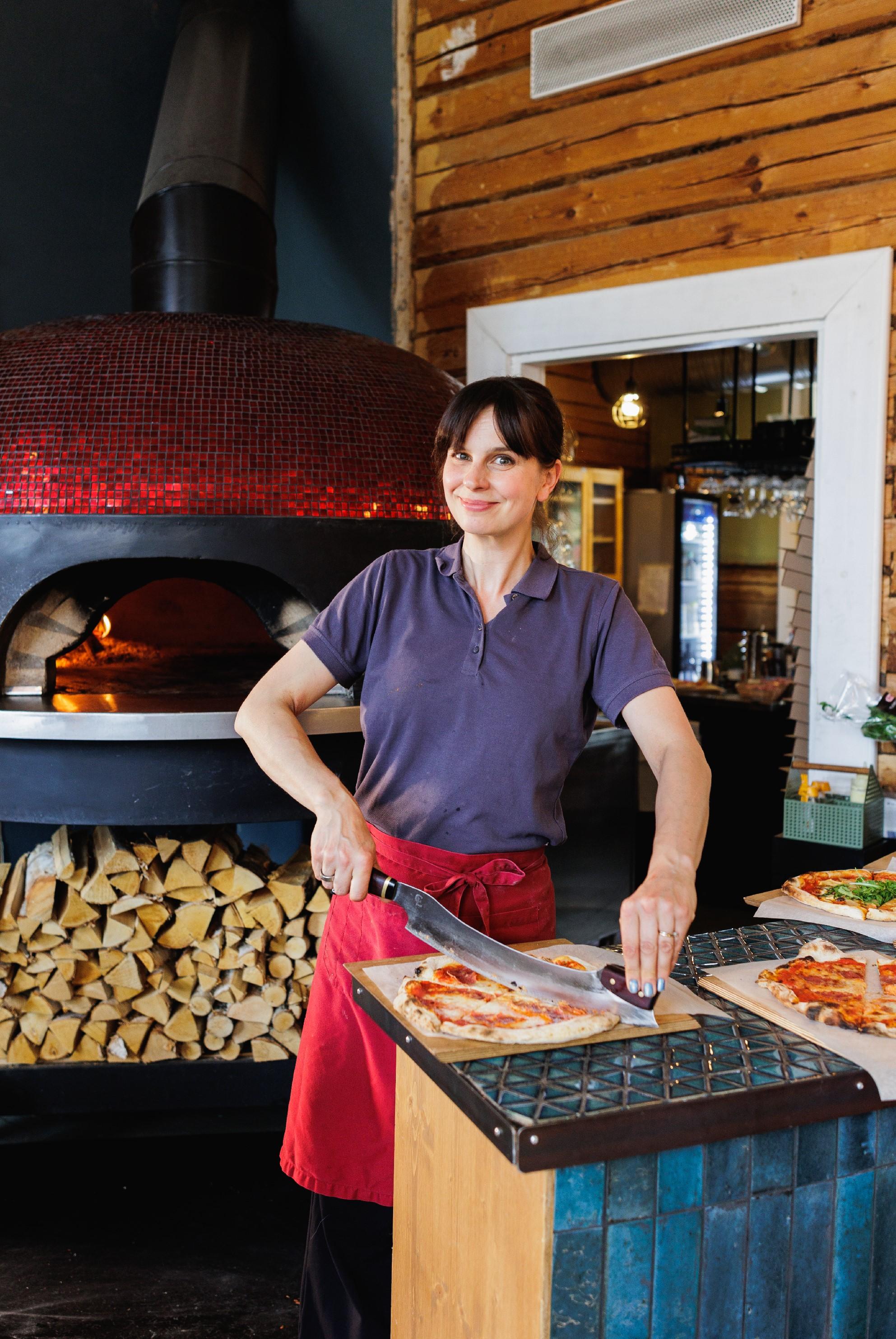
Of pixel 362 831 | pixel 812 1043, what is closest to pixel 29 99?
pixel 362 831

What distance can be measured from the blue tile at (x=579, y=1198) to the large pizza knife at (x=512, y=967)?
23 centimetres

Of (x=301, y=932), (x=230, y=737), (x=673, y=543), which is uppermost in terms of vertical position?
(x=673, y=543)

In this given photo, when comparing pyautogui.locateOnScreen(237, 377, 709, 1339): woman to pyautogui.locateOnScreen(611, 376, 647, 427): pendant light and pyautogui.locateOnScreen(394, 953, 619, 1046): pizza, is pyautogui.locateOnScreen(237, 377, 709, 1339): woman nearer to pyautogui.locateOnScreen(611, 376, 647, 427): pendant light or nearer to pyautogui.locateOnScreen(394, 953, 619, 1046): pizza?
pyautogui.locateOnScreen(394, 953, 619, 1046): pizza

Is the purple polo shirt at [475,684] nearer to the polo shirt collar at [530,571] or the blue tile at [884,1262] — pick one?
the polo shirt collar at [530,571]

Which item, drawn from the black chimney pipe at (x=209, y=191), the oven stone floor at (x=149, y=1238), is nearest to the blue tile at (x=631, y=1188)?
the oven stone floor at (x=149, y=1238)

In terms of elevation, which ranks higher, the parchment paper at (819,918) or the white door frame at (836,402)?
the white door frame at (836,402)

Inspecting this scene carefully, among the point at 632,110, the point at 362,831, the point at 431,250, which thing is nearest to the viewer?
the point at 362,831

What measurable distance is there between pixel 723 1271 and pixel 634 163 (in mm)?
3488

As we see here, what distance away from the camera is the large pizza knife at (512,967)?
1439 millimetres

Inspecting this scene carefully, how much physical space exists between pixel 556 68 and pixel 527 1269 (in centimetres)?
384

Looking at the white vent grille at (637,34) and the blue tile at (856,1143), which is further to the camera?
the white vent grille at (637,34)

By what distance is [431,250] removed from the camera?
447cm

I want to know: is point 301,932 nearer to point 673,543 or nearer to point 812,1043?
point 812,1043

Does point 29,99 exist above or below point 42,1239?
above
